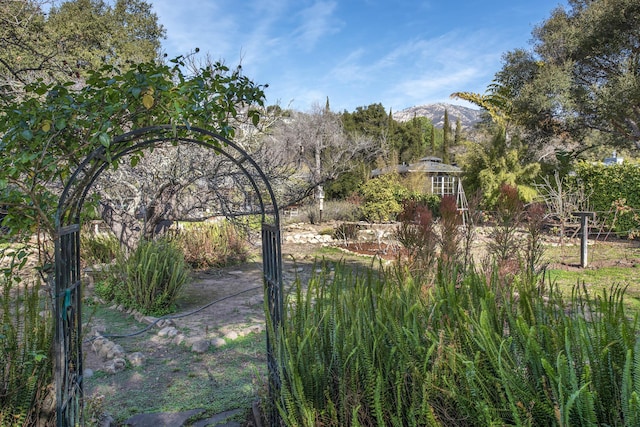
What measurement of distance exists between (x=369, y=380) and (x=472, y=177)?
14353 millimetres

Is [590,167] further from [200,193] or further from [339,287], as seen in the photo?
[339,287]

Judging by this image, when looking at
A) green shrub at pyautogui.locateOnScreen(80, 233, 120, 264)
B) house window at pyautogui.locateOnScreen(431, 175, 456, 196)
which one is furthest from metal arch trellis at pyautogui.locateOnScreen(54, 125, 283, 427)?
house window at pyautogui.locateOnScreen(431, 175, 456, 196)

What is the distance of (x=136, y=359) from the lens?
3.27 m

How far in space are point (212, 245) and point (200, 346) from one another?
420cm

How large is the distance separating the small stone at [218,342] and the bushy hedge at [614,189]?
880cm

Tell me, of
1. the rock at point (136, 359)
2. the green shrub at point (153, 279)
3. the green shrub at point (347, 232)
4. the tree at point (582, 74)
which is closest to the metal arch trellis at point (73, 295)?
the rock at point (136, 359)

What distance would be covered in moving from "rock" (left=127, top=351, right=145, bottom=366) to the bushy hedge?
9450 mm

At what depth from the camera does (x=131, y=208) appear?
557 centimetres

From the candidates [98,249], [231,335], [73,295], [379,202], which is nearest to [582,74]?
[379,202]

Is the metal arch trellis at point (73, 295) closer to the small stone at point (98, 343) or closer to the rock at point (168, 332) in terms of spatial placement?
the small stone at point (98, 343)

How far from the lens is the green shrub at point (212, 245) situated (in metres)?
7.28

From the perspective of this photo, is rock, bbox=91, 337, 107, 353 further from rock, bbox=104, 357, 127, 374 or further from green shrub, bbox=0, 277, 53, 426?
green shrub, bbox=0, 277, 53, 426

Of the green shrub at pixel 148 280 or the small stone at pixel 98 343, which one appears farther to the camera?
the green shrub at pixel 148 280

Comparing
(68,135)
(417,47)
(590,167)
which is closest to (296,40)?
(417,47)
